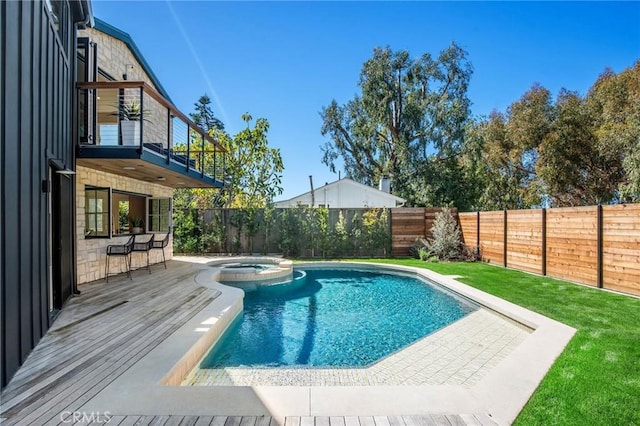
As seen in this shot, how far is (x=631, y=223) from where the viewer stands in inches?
277

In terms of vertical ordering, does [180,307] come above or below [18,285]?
below

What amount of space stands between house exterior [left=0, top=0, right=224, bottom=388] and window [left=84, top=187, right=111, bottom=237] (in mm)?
24

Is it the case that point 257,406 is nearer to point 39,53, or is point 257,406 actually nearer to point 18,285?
point 18,285

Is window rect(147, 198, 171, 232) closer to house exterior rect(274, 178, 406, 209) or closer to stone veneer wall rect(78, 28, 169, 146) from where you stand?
stone veneer wall rect(78, 28, 169, 146)

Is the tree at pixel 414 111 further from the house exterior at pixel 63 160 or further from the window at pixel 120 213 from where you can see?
the window at pixel 120 213

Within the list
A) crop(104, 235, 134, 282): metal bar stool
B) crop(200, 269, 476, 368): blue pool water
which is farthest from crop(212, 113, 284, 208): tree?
crop(200, 269, 476, 368): blue pool water

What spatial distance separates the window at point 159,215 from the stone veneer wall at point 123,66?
193 centimetres

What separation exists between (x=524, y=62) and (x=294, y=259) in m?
16.8

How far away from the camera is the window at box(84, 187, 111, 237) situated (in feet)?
26.1

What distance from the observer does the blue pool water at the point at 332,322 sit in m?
4.92

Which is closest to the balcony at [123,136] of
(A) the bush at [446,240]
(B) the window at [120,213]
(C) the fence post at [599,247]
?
(B) the window at [120,213]

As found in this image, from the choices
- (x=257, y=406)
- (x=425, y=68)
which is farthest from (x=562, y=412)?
(x=425, y=68)

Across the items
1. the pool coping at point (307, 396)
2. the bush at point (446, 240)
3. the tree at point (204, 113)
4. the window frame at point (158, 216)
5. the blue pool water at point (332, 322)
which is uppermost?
the tree at point (204, 113)

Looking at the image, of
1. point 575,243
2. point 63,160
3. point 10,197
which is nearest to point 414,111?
point 575,243
